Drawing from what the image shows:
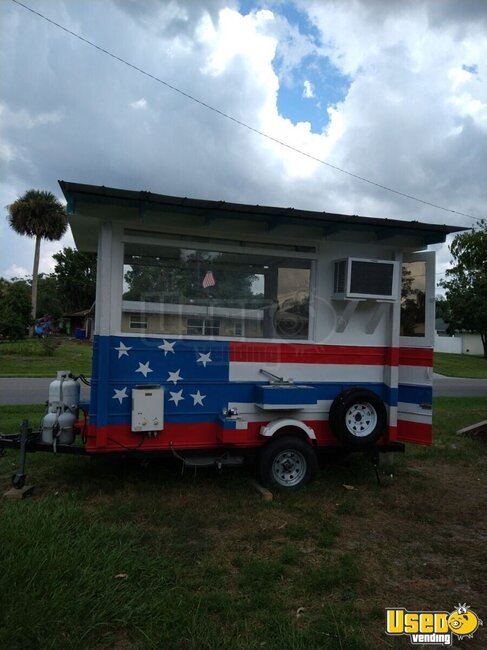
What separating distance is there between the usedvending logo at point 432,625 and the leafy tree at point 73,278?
179 feet

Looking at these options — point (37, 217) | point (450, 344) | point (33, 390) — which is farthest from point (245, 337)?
point (450, 344)

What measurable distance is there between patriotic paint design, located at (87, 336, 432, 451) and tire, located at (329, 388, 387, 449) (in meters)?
0.22

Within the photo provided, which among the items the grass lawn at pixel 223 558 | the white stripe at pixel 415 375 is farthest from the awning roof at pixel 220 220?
the grass lawn at pixel 223 558

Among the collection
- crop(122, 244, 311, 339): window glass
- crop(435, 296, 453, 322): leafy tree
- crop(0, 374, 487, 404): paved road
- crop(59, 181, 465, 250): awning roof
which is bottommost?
crop(0, 374, 487, 404): paved road

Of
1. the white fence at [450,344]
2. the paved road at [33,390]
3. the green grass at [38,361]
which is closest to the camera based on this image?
the paved road at [33,390]

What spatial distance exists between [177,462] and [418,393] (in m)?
2.91

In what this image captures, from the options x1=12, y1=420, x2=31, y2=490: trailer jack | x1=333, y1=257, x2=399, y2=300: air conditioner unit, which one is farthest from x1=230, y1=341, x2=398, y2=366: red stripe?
x1=12, y1=420, x2=31, y2=490: trailer jack

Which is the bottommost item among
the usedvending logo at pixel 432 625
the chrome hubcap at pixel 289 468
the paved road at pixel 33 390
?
the usedvending logo at pixel 432 625

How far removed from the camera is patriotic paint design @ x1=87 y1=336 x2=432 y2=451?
5.07m

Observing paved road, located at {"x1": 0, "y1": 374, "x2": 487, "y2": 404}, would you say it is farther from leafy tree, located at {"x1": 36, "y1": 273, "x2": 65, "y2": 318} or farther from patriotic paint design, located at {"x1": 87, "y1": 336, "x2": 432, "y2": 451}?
leafy tree, located at {"x1": 36, "y1": 273, "x2": 65, "y2": 318}

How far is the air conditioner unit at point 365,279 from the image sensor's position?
5.59 m

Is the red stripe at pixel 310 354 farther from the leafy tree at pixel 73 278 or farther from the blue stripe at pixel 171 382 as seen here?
the leafy tree at pixel 73 278

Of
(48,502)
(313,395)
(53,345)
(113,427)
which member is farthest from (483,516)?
(53,345)

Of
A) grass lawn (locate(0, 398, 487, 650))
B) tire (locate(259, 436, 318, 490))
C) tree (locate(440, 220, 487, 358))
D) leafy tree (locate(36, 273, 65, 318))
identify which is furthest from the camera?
leafy tree (locate(36, 273, 65, 318))
